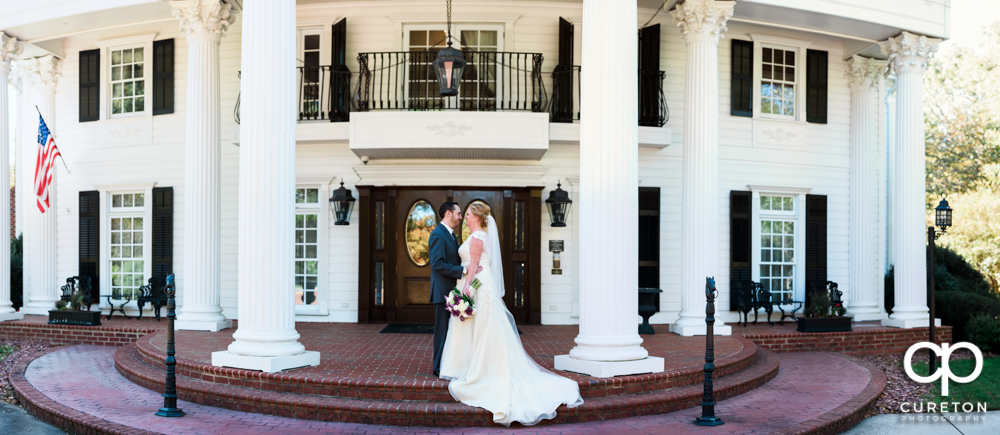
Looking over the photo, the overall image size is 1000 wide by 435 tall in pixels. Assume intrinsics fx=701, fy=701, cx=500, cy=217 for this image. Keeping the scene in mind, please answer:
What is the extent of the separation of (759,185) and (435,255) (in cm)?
755

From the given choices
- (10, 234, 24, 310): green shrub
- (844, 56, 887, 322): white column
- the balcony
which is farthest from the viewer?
(10, 234, 24, 310): green shrub

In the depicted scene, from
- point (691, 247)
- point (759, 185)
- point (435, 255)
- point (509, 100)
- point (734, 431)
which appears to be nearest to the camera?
point (734, 431)

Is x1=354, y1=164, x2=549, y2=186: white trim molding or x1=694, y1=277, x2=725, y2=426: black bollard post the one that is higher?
x1=354, y1=164, x2=549, y2=186: white trim molding

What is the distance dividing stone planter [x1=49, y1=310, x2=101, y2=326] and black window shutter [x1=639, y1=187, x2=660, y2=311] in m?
8.64

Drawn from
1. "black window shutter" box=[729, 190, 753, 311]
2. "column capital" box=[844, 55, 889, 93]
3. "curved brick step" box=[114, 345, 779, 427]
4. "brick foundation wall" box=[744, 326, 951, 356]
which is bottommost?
"brick foundation wall" box=[744, 326, 951, 356]

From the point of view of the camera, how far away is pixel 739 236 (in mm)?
11930

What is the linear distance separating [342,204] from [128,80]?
15.9ft

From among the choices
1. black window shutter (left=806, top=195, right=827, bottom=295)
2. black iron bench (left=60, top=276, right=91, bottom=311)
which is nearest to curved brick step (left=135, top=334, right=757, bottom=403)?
black window shutter (left=806, top=195, right=827, bottom=295)

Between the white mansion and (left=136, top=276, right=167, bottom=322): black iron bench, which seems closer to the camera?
the white mansion

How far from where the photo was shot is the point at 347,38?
1165cm

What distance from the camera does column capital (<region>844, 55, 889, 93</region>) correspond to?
12484 mm

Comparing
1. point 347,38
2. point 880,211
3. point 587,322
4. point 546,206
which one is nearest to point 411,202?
point 546,206

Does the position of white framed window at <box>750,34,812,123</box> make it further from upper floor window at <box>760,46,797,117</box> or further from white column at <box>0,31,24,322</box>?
white column at <box>0,31,24,322</box>

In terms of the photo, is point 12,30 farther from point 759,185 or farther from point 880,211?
point 880,211
